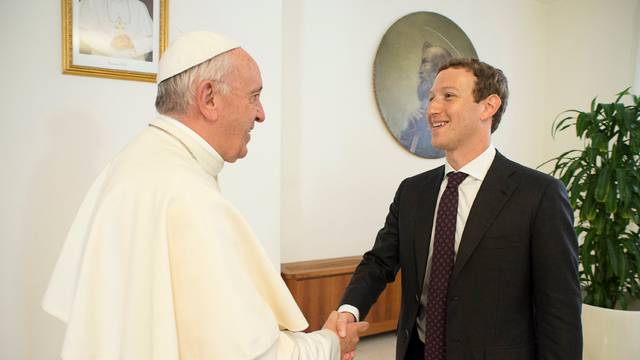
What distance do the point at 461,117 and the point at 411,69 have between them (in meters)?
2.96

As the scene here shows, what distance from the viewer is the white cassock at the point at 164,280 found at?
1.02 m

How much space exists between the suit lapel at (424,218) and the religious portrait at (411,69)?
258 centimetres

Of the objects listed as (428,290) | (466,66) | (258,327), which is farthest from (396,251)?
(258,327)

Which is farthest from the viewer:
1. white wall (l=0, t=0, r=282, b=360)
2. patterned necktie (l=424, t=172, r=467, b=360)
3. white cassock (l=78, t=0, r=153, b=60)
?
white cassock (l=78, t=0, r=153, b=60)

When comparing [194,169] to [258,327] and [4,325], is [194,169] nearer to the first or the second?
[258,327]

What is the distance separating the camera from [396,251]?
194 cm

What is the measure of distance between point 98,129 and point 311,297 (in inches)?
76.6

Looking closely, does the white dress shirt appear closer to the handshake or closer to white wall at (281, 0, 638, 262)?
the handshake

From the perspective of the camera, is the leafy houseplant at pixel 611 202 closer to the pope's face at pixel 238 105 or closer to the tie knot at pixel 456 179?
the tie knot at pixel 456 179

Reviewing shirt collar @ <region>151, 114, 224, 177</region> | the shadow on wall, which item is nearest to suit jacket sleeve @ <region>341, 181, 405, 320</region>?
shirt collar @ <region>151, 114, 224, 177</region>

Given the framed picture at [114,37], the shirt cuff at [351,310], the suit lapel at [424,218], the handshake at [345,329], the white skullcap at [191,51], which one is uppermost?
the framed picture at [114,37]

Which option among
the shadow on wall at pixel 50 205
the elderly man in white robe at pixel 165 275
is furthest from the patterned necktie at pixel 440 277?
the shadow on wall at pixel 50 205

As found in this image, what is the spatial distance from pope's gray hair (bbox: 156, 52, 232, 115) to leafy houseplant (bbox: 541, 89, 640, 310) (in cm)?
275

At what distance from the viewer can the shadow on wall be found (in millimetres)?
2396
